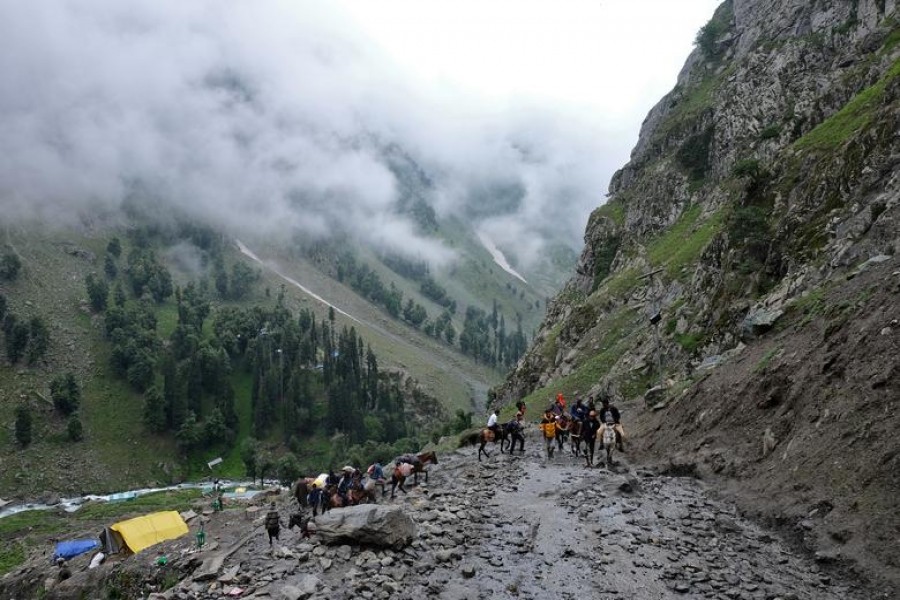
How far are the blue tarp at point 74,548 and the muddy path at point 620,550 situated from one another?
60593 millimetres

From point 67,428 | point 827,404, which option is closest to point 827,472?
point 827,404

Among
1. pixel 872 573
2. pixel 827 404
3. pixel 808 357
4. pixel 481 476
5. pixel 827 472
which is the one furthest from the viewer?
pixel 481 476

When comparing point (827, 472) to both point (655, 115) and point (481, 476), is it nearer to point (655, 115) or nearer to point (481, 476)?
point (481, 476)

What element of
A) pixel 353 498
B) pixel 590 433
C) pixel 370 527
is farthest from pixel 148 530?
pixel 590 433

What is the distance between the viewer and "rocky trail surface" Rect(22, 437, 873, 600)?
1648cm

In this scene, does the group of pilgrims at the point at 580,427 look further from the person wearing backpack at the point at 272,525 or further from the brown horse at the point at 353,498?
the person wearing backpack at the point at 272,525

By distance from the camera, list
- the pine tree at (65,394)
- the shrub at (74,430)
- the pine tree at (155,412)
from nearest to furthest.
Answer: the shrub at (74,430)
the pine tree at (65,394)
the pine tree at (155,412)

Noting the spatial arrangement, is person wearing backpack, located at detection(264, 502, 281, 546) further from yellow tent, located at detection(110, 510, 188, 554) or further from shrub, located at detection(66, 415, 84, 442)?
shrub, located at detection(66, 415, 84, 442)

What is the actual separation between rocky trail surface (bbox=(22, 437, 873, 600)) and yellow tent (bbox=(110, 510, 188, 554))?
33.6 metres

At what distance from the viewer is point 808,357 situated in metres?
24.5

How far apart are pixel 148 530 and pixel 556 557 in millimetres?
52552

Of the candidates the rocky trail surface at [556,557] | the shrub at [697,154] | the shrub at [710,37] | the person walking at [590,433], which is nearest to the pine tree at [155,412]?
the shrub at [697,154]

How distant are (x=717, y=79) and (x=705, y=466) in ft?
413

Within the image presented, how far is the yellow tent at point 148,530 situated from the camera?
55681 mm
